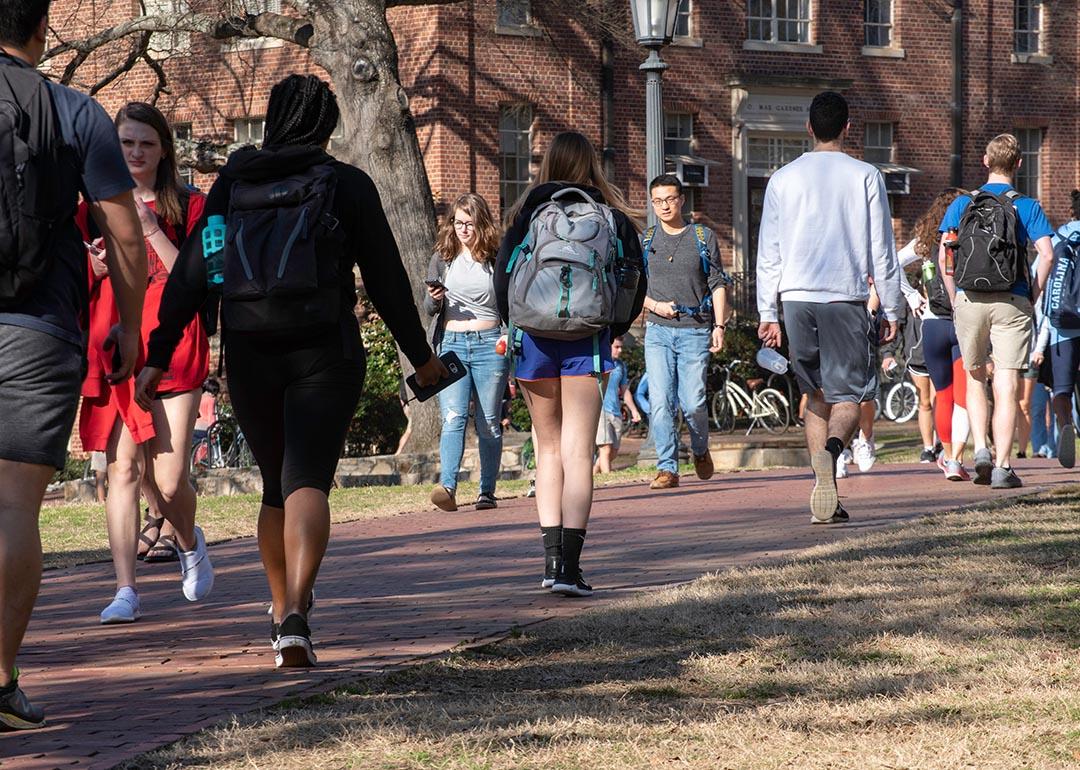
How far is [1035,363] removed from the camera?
13430mm

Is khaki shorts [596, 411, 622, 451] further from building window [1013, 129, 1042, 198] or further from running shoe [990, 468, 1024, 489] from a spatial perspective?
building window [1013, 129, 1042, 198]

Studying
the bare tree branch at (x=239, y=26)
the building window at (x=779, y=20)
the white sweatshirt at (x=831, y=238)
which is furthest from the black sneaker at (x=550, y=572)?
the building window at (x=779, y=20)

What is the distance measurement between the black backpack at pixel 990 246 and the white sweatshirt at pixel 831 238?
1607 mm

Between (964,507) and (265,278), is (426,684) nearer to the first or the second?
(265,278)

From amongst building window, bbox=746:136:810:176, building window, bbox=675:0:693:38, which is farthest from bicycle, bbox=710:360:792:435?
building window, bbox=675:0:693:38

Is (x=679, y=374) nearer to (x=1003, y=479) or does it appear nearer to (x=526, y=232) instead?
A: (x=1003, y=479)

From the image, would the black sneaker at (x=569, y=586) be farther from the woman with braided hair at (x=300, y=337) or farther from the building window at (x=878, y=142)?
the building window at (x=878, y=142)

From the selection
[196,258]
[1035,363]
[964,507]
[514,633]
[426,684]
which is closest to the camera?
[426,684]

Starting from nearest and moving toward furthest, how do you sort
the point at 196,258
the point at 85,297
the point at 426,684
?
the point at 85,297 < the point at 426,684 < the point at 196,258

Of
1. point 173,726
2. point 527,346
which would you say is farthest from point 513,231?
point 173,726

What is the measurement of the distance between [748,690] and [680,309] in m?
7.15

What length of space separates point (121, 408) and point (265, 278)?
1.93 m

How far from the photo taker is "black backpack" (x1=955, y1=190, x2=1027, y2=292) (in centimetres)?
1090

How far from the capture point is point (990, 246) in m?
10.9
